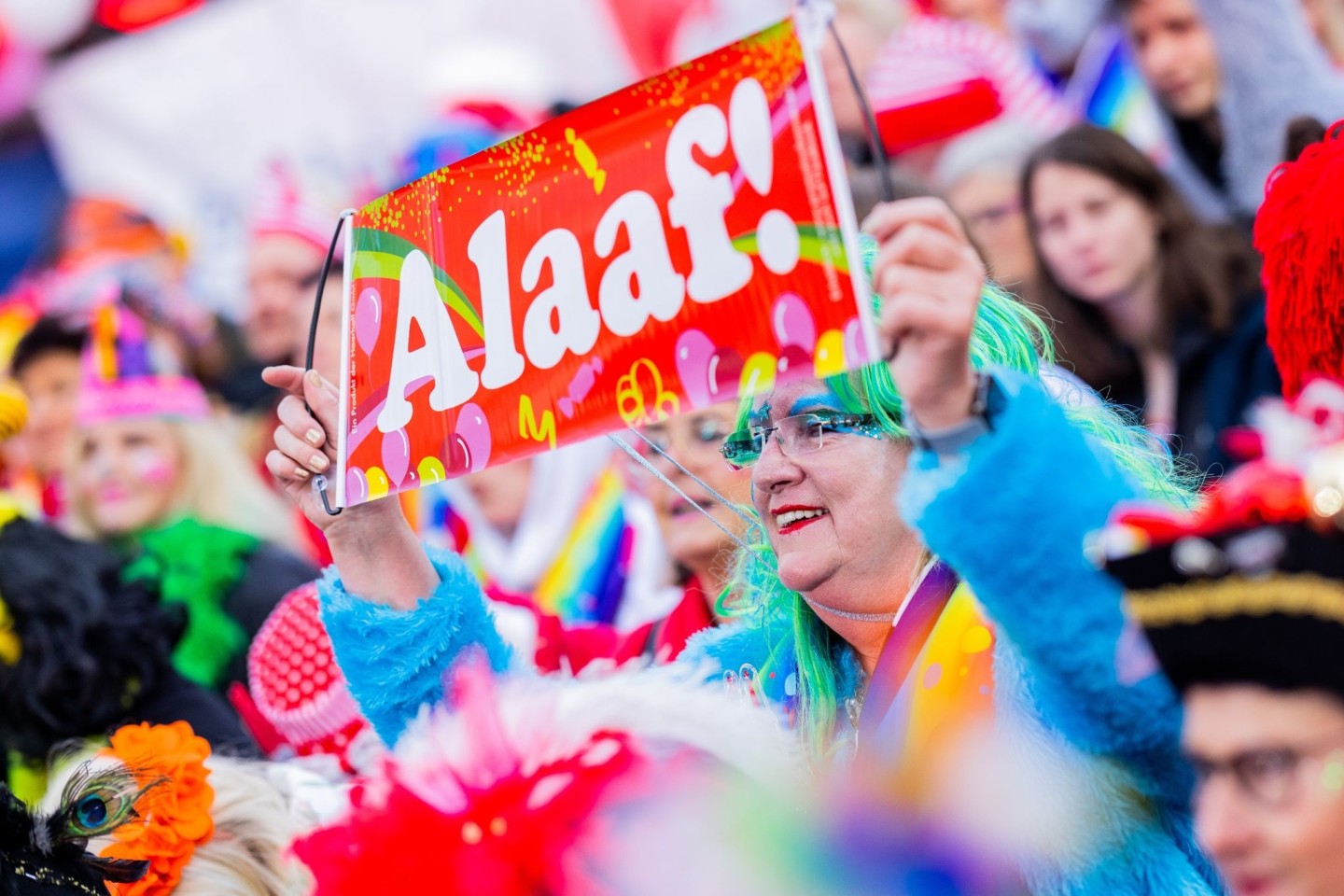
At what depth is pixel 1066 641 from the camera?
48.4 inches

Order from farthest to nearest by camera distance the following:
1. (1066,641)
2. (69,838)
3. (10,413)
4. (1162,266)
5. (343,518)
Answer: (1162,266)
(10,413)
(343,518)
(69,838)
(1066,641)

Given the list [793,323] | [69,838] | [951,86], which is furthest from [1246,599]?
[951,86]

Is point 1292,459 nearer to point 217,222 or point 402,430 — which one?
point 402,430

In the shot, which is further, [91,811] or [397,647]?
[397,647]

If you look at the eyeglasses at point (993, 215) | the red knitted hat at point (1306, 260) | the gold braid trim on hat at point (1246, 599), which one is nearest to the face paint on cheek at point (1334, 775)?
the gold braid trim on hat at point (1246, 599)

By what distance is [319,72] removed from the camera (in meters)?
6.99

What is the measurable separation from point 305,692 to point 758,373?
1764 millimetres

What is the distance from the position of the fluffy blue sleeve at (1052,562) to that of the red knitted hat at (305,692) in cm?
170

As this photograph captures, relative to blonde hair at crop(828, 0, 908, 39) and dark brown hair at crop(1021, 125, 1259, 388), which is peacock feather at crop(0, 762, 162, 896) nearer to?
dark brown hair at crop(1021, 125, 1259, 388)

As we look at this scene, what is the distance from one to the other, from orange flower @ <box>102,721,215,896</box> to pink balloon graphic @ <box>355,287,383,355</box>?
65 centimetres

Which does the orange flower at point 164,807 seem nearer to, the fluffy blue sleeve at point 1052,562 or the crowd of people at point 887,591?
the crowd of people at point 887,591

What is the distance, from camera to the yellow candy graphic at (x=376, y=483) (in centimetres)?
177

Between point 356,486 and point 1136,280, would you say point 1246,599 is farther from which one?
point 1136,280

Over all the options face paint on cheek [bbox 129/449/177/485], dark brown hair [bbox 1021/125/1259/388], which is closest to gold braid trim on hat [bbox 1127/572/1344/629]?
dark brown hair [bbox 1021/125/1259/388]
